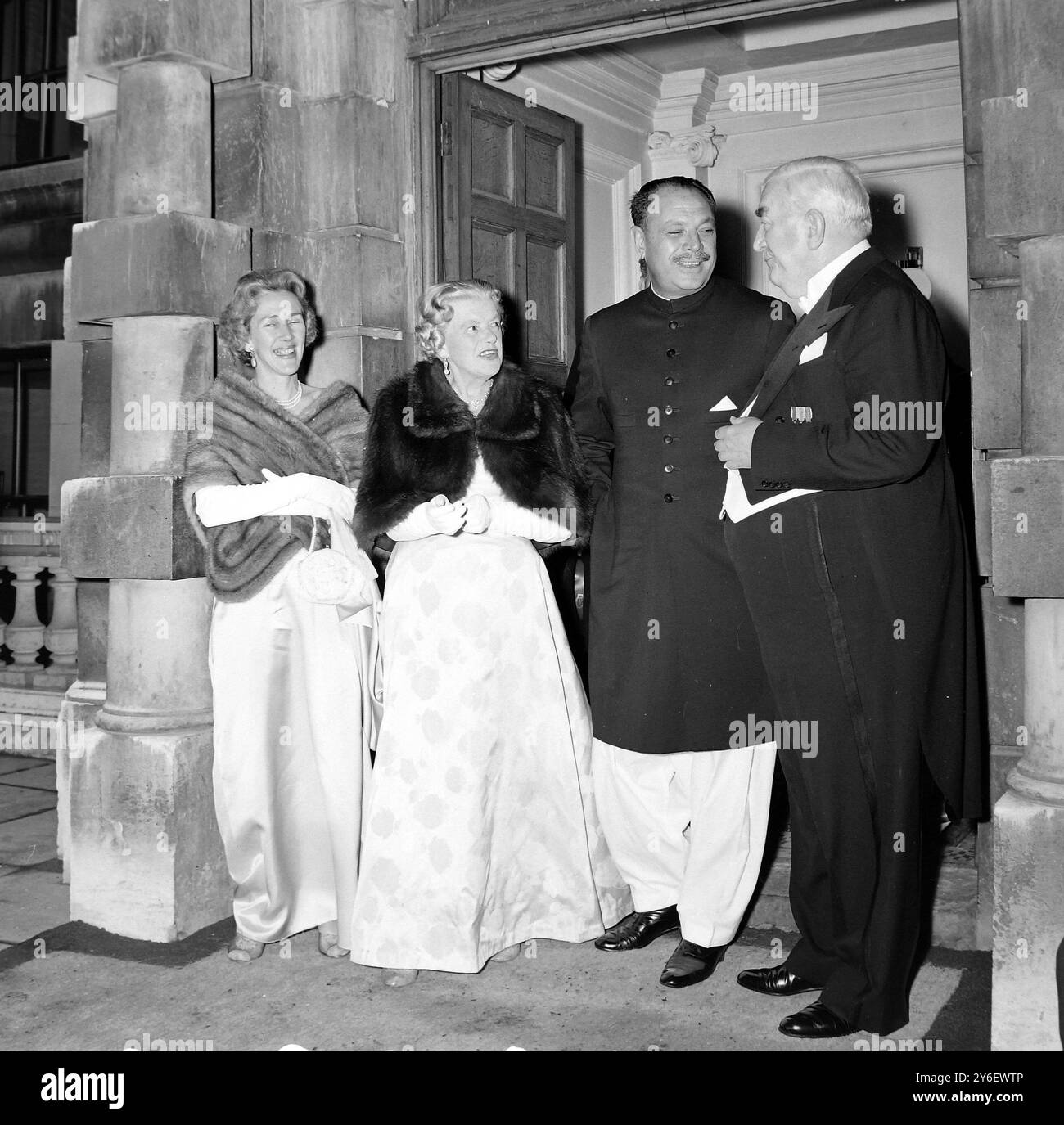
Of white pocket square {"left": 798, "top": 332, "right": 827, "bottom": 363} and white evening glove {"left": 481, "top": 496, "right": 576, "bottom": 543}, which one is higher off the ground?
white pocket square {"left": 798, "top": 332, "right": 827, "bottom": 363}

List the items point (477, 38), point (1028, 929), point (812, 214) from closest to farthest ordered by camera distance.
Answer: point (1028, 929), point (812, 214), point (477, 38)

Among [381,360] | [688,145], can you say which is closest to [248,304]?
[381,360]

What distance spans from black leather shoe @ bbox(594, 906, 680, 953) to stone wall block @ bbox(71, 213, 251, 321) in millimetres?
2363

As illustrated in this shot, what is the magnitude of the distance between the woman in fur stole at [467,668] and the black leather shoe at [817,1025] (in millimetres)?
733

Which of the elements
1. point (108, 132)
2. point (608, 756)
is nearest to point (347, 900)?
point (608, 756)

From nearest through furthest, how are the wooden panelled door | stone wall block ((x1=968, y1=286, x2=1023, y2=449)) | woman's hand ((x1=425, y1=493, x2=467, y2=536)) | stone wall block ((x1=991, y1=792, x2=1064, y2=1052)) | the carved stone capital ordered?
stone wall block ((x1=991, y1=792, x2=1064, y2=1052)) → woman's hand ((x1=425, y1=493, x2=467, y2=536)) → stone wall block ((x1=968, y1=286, x2=1023, y2=449)) → the wooden panelled door → the carved stone capital

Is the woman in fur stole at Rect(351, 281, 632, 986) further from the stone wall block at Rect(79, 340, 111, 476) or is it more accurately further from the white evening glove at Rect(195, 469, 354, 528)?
the stone wall block at Rect(79, 340, 111, 476)

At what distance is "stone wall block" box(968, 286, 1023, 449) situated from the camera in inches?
135

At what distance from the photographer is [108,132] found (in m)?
4.45

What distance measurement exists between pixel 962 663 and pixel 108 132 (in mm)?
3420

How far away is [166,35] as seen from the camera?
4.02 metres

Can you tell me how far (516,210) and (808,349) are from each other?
2261mm

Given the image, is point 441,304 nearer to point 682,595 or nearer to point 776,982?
point 682,595

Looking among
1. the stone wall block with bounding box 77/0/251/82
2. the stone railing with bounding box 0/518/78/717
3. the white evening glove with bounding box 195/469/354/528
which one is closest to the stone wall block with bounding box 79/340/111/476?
the stone wall block with bounding box 77/0/251/82
